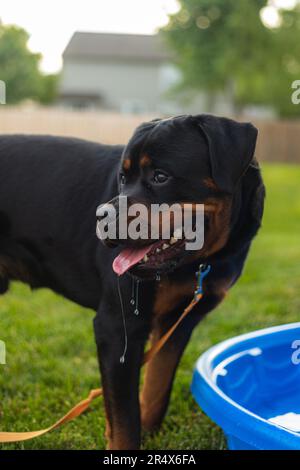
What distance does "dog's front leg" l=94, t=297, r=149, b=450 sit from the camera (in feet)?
7.87

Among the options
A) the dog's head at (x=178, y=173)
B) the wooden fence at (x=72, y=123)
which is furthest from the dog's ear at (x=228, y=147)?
the wooden fence at (x=72, y=123)

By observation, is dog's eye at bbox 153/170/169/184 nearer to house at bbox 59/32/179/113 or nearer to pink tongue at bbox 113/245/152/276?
pink tongue at bbox 113/245/152/276

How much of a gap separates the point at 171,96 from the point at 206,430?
36.6 m

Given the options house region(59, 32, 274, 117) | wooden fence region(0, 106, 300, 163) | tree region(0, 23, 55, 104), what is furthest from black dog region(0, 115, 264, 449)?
house region(59, 32, 274, 117)

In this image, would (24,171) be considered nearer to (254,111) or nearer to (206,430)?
(206,430)

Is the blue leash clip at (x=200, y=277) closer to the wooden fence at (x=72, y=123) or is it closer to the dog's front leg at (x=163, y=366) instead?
the dog's front leg at (x=163, y=366)

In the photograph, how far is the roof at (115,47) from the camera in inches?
1745

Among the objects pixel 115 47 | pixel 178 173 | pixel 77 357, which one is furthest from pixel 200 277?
pixel 115 47

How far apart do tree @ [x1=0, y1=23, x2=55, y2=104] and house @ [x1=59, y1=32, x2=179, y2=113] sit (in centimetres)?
631

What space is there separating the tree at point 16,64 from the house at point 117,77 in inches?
248

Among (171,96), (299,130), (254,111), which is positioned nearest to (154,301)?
(299,130)

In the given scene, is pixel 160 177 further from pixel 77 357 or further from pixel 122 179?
pixel 77 357

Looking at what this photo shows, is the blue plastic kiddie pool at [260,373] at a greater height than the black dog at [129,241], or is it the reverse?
the black dog at [129,241]

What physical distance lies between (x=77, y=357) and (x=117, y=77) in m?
42.2
